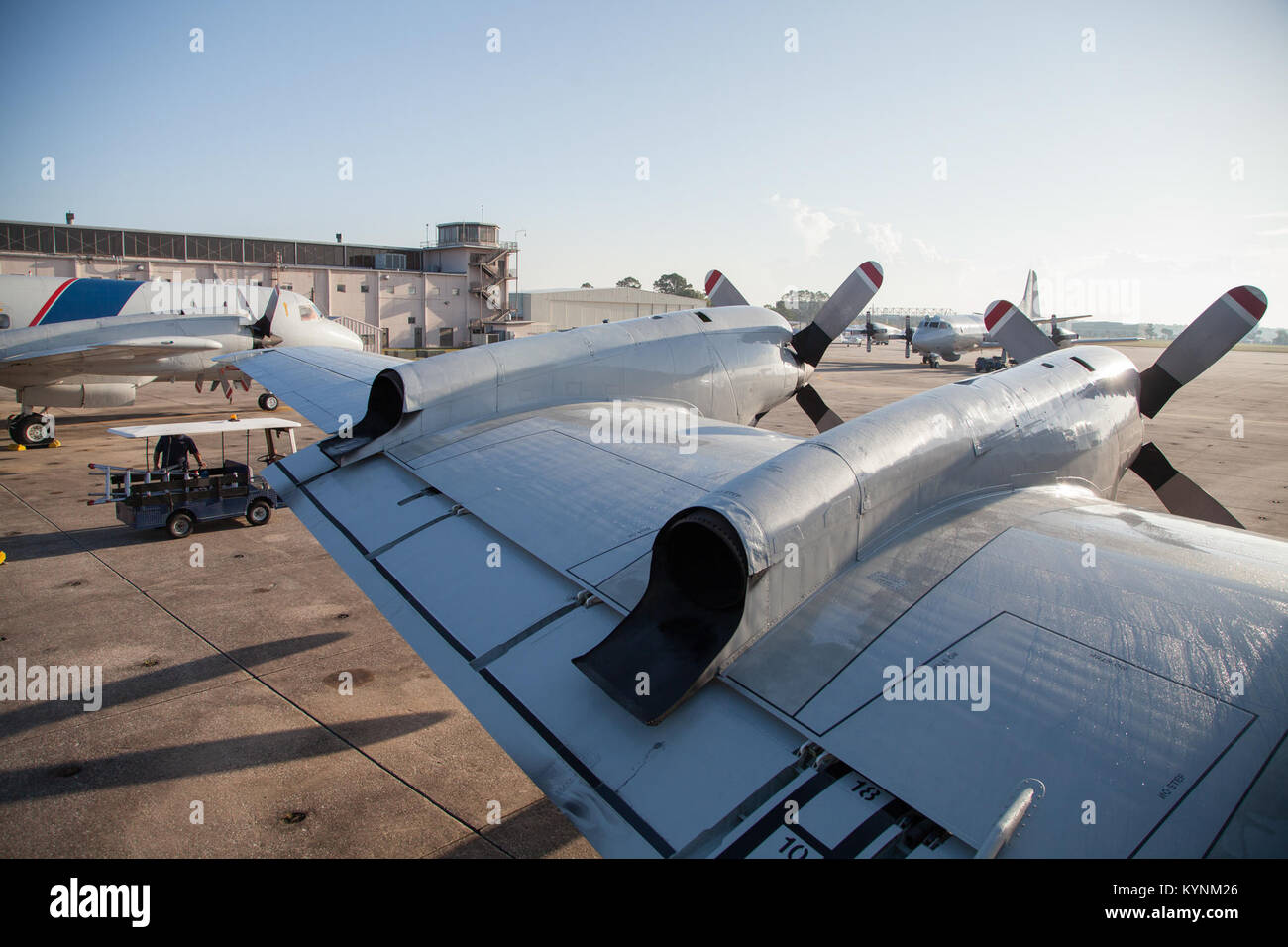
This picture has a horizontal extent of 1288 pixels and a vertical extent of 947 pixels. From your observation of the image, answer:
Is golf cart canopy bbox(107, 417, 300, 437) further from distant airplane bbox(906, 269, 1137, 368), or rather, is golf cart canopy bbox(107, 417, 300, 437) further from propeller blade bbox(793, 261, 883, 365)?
distant airplane bbox(906, 269, 1137, 368)

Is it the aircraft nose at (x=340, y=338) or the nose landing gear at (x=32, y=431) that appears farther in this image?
the aircraft nose at (x=340, y=338)

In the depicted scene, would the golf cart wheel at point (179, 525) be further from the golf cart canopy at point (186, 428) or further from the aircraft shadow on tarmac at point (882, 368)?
the aircraft shadow on tarmac at point (882, 368)

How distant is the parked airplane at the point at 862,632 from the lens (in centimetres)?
234

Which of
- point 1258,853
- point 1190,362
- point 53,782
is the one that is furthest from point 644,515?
point 1190,362

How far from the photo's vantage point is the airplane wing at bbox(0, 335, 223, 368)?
1967 cm

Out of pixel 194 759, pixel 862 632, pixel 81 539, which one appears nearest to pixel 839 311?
pixel 862 632

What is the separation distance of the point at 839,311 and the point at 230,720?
26.0ft

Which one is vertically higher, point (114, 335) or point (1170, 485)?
point (114, 335)

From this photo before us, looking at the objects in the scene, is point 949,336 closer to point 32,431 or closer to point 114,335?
point 114,335

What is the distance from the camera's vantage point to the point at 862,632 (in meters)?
3.17

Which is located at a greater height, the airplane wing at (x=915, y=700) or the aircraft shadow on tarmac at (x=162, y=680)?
the airplane wing at (x=915, y=700)

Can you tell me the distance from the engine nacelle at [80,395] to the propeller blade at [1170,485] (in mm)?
25829

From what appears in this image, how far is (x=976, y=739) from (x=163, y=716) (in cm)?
723

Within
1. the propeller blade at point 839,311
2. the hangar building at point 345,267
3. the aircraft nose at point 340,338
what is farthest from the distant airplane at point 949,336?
the propeller blade at point 839,311
